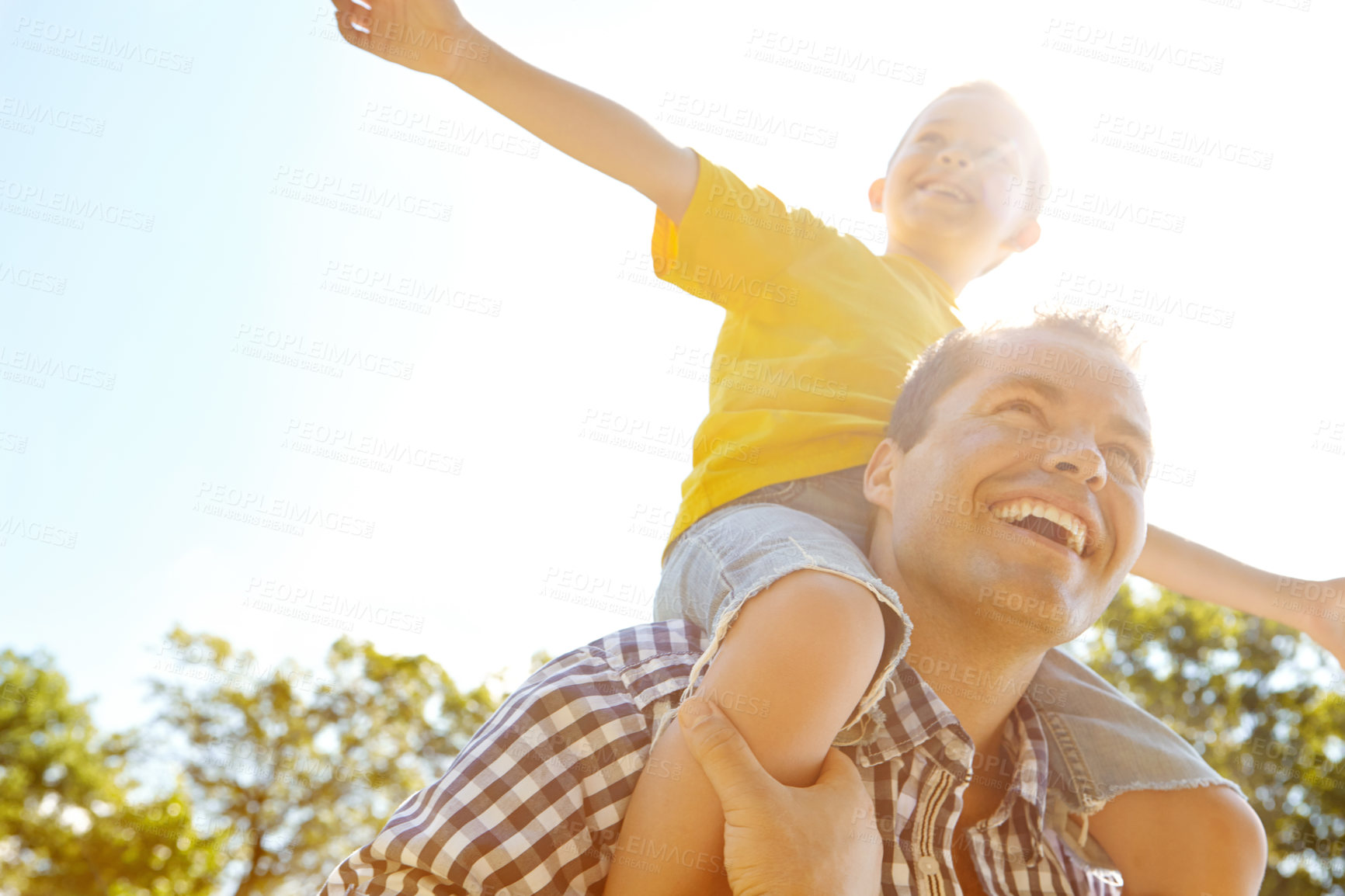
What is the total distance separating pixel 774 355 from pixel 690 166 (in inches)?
24.4

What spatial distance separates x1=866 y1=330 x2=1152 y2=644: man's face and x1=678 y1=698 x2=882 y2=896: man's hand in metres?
0.61

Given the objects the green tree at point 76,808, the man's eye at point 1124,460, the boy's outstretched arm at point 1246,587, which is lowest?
the green tree at point 76,808

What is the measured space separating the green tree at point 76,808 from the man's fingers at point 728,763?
2176cm

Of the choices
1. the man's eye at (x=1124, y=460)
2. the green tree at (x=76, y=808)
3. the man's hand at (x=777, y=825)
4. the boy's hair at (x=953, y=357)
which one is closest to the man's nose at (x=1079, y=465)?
the man's eye at (x=1124, y=460)

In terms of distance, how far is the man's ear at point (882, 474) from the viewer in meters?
2.33

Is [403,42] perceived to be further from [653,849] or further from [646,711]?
[653,849]

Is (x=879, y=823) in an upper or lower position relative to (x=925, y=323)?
lower

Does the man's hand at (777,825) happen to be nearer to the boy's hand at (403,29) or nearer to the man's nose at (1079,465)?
the man's nose at (1079,465)

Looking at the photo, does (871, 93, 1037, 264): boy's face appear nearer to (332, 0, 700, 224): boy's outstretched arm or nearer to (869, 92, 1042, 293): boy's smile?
(869, 92, 1042, 293): boy's smile

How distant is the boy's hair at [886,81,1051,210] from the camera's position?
3473 mm

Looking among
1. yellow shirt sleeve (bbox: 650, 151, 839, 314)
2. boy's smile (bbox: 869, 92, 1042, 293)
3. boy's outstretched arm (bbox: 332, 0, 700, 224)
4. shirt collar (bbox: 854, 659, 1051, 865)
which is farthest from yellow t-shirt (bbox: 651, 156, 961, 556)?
shirt collar (bbox: 854, 659, 1051, 865)

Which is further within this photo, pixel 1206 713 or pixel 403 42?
pixel 1206 713

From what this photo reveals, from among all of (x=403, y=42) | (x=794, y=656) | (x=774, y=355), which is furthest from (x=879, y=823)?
(x=403, y=42)

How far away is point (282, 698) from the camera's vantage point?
2020 cm
